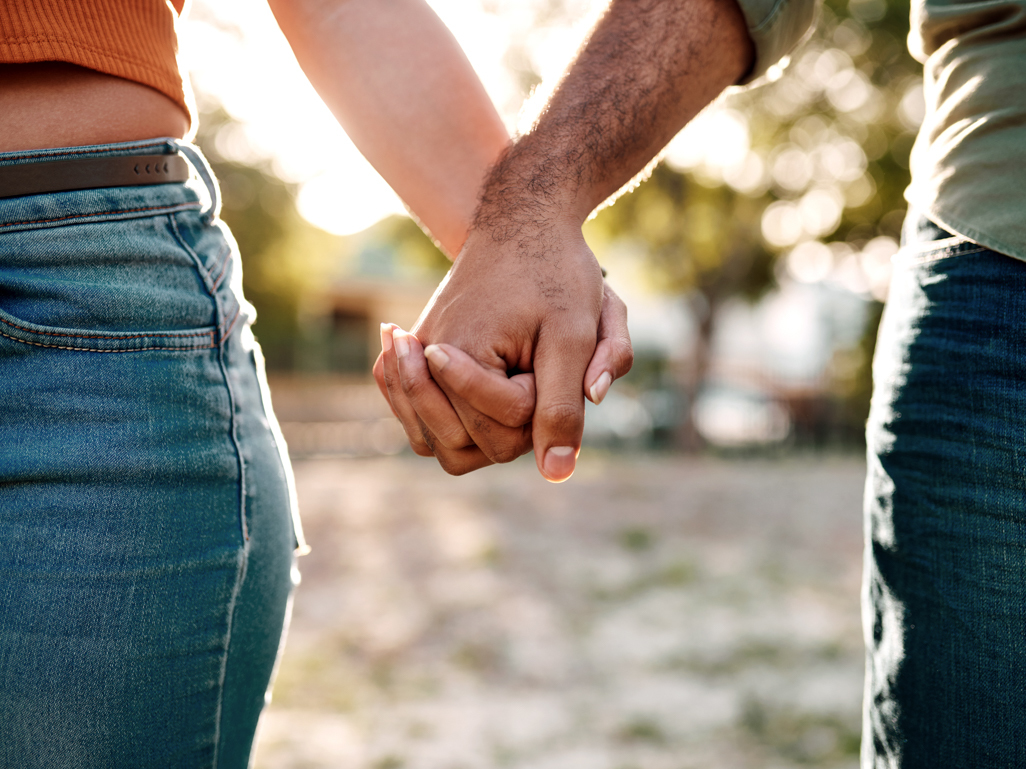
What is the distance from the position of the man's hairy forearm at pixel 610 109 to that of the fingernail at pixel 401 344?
21 cm

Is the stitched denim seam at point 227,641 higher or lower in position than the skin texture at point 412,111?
lower

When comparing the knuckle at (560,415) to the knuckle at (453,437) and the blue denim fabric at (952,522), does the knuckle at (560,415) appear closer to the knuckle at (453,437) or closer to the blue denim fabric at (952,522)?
the knuckle at (453,437)

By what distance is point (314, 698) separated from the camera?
3955 mm

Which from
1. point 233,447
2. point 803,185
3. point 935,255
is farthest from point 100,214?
point 803,185

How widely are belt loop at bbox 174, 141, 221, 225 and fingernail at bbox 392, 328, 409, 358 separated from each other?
31cm

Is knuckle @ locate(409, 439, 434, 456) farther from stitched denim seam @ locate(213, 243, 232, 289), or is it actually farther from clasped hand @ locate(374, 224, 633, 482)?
stitched denim seam @ locate(213, 243, 232, 289)

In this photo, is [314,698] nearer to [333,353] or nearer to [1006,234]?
[1006,234]

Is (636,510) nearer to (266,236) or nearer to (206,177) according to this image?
(206,177)

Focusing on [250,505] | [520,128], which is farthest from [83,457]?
[520,128]

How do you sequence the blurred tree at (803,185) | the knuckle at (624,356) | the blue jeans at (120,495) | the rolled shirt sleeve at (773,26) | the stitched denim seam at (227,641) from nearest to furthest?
the blue jeans at (120,495) → the stitched denim seam at (227,641) → the knuckle at (624,356) → the rolled shirt sleeve at (773,26) → the blurred tree at (803,185)

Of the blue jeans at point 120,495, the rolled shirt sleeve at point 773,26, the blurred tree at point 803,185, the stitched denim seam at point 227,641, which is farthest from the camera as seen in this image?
the blurred tree at point 803,185

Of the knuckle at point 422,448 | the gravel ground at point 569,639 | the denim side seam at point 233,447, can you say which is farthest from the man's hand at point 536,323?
the gravel ground at point 569,639

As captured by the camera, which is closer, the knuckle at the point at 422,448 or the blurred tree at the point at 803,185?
the knuckle at the point at 422,448

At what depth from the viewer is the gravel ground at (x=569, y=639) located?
3525mm
